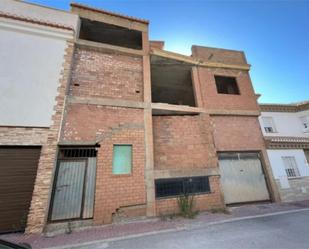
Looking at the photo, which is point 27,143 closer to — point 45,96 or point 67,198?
point 45,96

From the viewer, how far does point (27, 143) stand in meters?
5.78

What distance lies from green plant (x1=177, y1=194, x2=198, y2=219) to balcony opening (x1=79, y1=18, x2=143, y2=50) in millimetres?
9128

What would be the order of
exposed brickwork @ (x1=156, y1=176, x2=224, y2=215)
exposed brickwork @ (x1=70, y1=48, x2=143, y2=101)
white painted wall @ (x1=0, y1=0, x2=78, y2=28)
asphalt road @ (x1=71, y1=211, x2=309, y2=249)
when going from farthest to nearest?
exposed brickwork @ (x1=70, y1=48, x2=143, y2=101)
white painted wall @ (x1=0, y1=0, x2=78, y2=28)
exposed brickwork @ (x1=156, y1=176, x2=224, y2=215)
asphalt road @ (x1=71, y1=211, x2=309, y2=249)

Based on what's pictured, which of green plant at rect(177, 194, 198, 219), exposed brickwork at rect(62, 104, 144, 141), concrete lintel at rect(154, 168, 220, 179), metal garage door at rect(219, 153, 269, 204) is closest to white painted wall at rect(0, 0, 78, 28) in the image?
exposed brickwork at rect(62, 104, 144, 141)

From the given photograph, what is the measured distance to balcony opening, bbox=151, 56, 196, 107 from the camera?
9.67 meters

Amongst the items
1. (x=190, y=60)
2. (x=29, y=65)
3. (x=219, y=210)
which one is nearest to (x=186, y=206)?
(x=219, y=210)

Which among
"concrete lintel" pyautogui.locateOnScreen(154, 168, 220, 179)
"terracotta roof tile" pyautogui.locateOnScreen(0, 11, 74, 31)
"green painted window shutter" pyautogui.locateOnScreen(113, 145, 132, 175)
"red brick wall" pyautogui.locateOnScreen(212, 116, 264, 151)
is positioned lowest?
"concrete lintel" pyautogui.locateOnScreen(154, 168, 220, 179)

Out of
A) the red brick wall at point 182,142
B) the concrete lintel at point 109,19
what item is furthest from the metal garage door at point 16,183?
the concrete lintel at point 109,19

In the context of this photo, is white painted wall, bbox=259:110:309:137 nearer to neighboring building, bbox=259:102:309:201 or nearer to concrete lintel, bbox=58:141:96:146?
neighboring building, bbox=259:102:309:201

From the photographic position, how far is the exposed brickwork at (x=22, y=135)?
5637 mm

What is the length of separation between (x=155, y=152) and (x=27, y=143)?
504cm

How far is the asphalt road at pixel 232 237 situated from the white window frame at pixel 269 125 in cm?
1133

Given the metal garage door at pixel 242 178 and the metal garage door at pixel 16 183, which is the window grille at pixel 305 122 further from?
the metal garage door at pixel 16 183

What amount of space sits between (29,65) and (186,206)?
8705 mm
